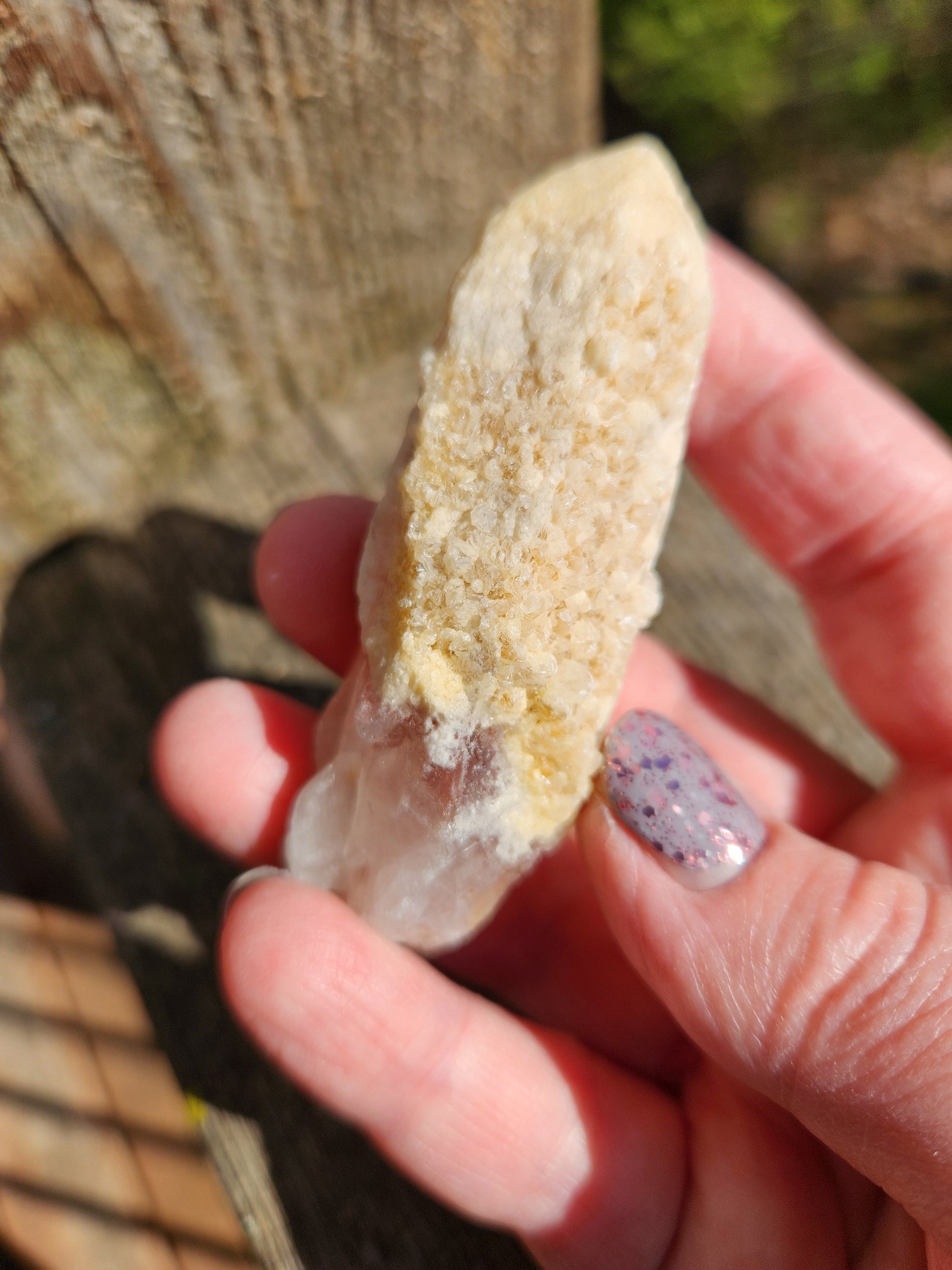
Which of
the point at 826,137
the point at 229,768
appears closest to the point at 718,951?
the point at 229,768

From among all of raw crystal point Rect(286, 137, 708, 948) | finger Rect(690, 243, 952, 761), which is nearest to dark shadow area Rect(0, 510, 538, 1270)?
raw crystal point Rect(286, 137, 708, 948)

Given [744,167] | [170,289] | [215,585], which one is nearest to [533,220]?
[170,289]

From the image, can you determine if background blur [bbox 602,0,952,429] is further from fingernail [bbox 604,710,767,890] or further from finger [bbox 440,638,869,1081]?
fingernail [bbox 604,710,767,890]

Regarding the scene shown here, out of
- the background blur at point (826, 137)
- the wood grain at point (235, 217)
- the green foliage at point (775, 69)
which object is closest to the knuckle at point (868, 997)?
the wood grain at point (235, 217)

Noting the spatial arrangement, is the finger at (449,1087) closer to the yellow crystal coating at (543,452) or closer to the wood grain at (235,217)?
the yellow crystal coating at (543,452)

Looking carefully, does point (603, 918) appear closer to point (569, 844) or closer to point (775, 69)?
point (569, 844)

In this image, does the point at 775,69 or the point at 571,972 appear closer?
the point at 571,972
